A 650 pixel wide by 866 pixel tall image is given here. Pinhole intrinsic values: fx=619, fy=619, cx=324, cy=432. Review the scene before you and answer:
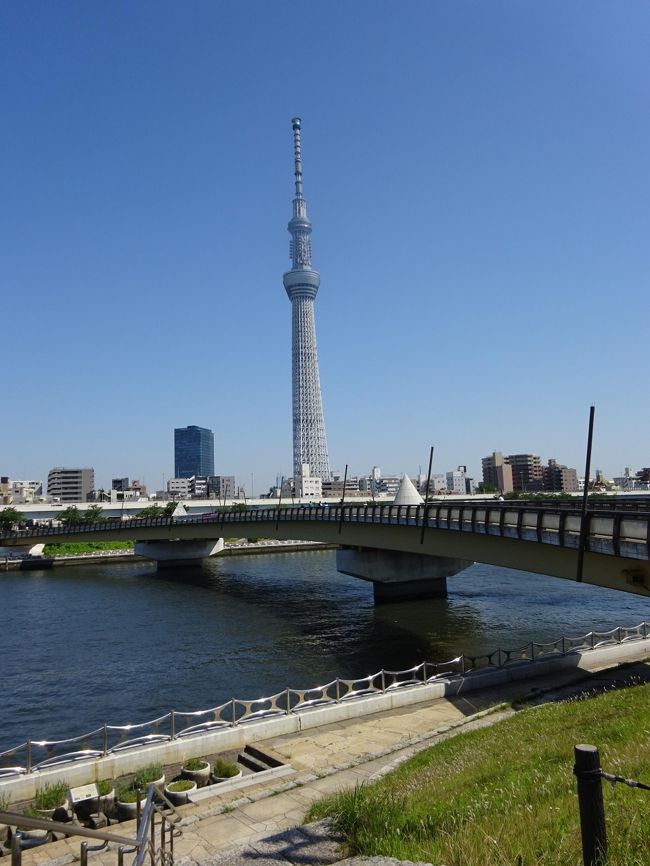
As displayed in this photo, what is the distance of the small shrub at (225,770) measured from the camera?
18.1m

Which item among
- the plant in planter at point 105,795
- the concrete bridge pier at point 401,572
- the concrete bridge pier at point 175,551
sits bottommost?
the concrete bridge pier at point 175,551

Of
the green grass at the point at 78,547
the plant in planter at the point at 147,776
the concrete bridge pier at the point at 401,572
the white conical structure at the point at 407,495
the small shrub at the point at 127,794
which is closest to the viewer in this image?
the small shrub at the point at 127,794

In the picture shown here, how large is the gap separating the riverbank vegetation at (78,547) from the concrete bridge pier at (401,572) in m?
69.3

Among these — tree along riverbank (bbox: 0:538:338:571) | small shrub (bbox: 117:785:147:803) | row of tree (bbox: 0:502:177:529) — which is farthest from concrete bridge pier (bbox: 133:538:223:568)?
small shrub (bbox: 117:785:147:803)

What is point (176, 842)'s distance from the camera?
41.1ft

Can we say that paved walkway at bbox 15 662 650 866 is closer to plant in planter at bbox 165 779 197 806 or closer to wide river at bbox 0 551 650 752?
plant in planter at bbox 165 779 197 806

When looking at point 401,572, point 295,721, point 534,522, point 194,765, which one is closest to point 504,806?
point 194,765

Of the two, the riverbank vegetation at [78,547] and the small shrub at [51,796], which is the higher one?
the small shrub at [51,796]

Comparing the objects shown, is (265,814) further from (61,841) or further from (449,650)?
(449,650)

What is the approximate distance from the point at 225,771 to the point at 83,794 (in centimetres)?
402

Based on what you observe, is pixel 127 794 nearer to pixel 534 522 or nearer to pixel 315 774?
pixel 315 774

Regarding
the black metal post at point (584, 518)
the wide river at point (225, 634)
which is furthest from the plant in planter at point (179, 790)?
the black metal post at point (584, 518)

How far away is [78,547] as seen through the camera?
393 ft

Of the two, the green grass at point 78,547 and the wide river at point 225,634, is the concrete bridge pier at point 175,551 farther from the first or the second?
the green grass at point 78,547
